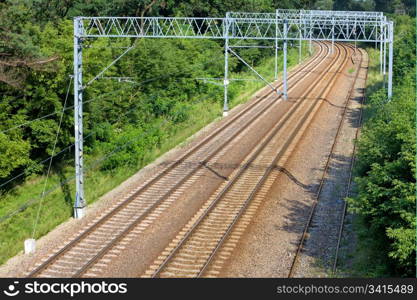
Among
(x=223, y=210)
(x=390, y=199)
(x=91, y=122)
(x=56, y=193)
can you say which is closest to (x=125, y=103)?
(x=91, y=122)

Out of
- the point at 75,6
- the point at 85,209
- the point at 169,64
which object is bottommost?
the point at 85,209

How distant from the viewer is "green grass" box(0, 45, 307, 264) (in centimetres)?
Answer: 2061

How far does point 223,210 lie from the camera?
2067cm

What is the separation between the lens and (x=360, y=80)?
55188 millimetres

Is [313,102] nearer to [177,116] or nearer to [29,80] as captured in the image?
[177,116]

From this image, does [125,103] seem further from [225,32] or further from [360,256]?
[360,256]

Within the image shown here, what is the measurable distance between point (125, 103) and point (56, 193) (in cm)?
1099

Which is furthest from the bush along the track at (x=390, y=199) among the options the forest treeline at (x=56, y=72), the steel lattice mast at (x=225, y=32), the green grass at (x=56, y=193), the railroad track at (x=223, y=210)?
the forest treeline at (x=56, y=72)

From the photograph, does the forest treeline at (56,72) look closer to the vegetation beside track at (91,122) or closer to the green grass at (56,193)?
the vegetation beside track at (91,122)

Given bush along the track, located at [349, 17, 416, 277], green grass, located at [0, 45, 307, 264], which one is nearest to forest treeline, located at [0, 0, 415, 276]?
bush along the track, located at [349, 17, 416, 277]

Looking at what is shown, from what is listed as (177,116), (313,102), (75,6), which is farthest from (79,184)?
(75,6)

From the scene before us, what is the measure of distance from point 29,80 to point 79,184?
9.30 m

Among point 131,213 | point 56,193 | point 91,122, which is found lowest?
point 56,193

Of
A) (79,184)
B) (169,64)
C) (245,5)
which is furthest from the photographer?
(245,5)
